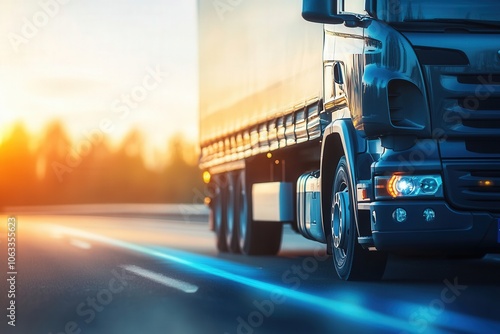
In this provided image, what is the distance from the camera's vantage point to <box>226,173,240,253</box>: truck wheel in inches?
758

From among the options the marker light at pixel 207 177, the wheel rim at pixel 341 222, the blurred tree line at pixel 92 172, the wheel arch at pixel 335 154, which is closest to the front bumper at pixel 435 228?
the wheel arch at pixel 335 154

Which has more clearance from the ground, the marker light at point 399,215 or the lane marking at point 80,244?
the marker light at point 399,215

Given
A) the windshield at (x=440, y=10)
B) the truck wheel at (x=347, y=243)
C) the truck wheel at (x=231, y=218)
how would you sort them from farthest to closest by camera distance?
the truck wheel at (x=231, y=218) → the truck wheel at (x=347, y=243) → the windshield at (x=440, y=10)

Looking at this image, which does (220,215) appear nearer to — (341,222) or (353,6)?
(341,222)

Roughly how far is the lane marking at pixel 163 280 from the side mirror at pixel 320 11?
2.64m

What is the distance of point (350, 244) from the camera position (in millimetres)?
11727

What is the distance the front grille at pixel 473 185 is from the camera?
10.8 m

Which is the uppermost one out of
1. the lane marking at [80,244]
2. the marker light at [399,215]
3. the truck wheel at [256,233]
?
the marker light at [399,215]

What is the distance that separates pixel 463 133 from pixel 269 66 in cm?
623

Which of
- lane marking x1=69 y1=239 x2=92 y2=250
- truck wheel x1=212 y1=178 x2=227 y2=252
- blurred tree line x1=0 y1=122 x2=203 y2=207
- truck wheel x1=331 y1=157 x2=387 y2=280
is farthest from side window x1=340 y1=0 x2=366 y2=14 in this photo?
blurred tree line x1=0 y1=122 x2=203 y2=207

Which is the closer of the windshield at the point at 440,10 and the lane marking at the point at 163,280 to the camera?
the windshield at the point at 440,10

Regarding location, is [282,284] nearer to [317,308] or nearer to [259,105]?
[317,308]

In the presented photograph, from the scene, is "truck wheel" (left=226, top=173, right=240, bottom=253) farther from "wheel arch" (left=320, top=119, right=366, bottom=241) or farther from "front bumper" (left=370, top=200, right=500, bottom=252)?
"front bumper" (left=370, top=200, right=500, bottom=252)

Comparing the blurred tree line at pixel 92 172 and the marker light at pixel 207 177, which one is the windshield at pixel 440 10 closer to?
the marker light at pixel 207 177
